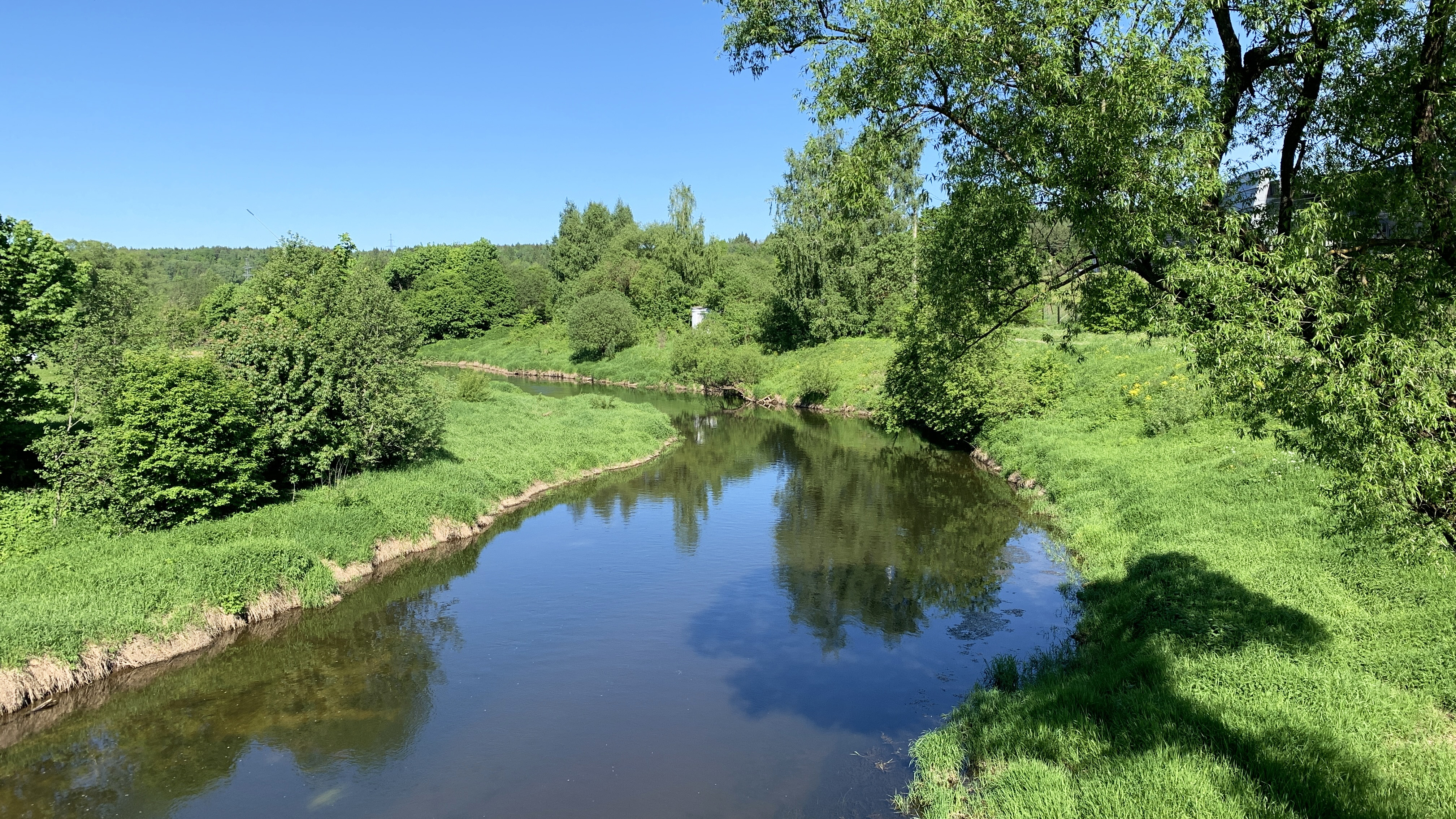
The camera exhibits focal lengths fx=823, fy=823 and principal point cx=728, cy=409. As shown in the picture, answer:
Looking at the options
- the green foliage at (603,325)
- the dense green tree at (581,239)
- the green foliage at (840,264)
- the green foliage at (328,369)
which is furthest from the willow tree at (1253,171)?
the dense green tree at (581,239)

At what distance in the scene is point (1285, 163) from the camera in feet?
30.5

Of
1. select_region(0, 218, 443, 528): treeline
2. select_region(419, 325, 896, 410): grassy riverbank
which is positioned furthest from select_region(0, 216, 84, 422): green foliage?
select_region(419, 325, 896, 410): grassy riverbank

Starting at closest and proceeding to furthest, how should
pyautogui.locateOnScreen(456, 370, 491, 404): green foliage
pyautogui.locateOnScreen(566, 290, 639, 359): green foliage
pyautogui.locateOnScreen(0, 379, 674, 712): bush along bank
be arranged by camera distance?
1. pyautogui.locateOnScreen(0, 379, 674, 712): bush along bank
2. pyautogui.locateOnScreen(456, 370, 491, 404): green foliage
3. pyautogui.locateOnScreen(566, 290, 639, 359): green foliage

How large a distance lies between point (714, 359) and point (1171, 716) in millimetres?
49976

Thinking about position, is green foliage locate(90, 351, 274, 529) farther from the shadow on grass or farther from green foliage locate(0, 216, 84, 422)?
the shadow on grass

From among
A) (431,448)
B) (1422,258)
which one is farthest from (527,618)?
(1422,258)

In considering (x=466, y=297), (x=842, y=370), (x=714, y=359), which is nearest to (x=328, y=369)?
(x=842, y=370)

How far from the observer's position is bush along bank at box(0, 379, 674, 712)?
14.0 m

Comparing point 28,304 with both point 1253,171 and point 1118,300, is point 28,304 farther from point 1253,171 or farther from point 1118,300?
point 1253,171

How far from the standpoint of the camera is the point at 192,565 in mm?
16594

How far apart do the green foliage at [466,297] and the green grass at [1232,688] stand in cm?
8567

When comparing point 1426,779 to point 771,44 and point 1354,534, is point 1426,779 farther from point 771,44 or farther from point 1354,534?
point 771,44

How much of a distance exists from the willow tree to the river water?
7192 millimetres

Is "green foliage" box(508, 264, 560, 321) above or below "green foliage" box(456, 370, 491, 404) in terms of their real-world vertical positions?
above
